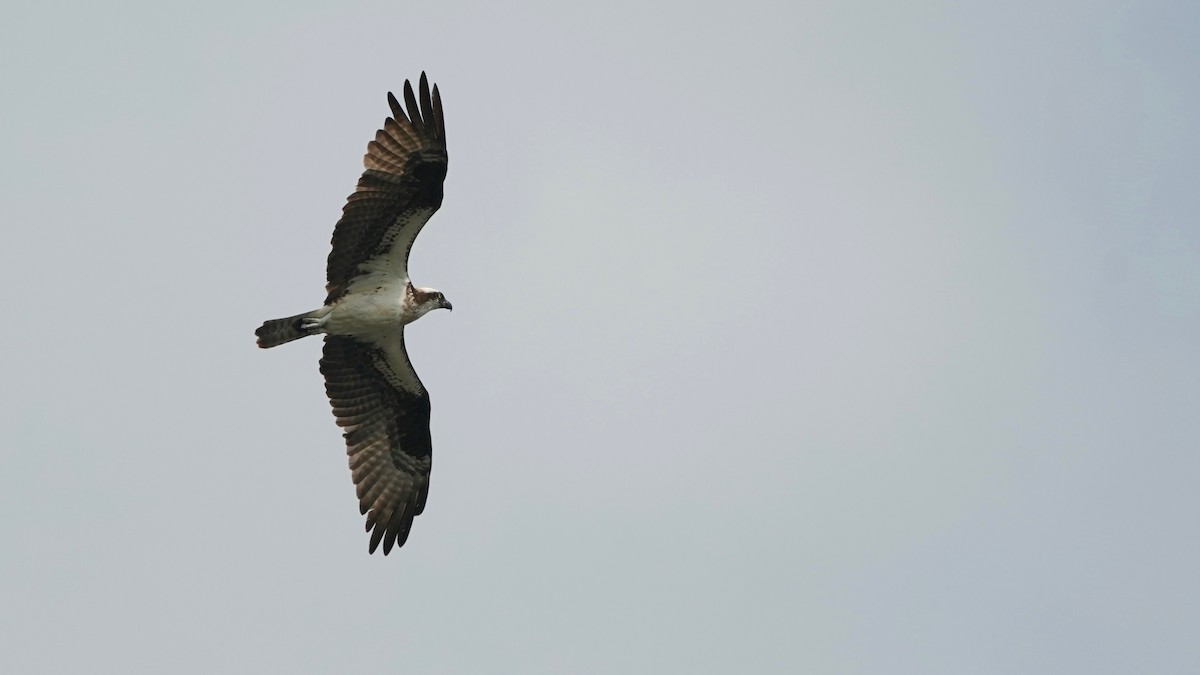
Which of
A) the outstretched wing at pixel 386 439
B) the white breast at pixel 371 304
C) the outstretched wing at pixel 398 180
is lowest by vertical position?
the outstretched wing at pixel 386 439

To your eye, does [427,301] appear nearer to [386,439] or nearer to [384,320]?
[384,320]

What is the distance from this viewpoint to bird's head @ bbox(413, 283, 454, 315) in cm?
2309

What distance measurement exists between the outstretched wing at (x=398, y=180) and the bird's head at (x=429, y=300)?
95 centimetres

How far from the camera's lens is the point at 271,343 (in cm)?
2258

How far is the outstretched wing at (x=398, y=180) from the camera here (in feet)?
72.7

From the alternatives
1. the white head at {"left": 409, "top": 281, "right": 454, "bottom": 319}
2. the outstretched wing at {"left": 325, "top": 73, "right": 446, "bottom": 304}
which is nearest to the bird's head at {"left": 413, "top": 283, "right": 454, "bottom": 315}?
the white head at {"left": 409, "top": 281, "right": 454, "bottom": 319}

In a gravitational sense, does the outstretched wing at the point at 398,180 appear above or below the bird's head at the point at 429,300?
above

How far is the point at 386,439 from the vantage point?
2447 centimetres

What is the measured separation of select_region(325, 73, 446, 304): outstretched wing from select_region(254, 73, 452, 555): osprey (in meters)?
0.01

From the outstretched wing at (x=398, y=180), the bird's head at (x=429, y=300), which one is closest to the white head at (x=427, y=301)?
the bird's head at (x=429, y=300)

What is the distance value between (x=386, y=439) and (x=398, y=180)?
4161mm

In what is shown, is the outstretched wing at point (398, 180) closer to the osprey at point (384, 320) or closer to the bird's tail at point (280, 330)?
the osprey at point (384, 320)

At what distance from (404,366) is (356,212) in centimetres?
267

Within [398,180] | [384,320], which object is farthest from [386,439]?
[398,180]
